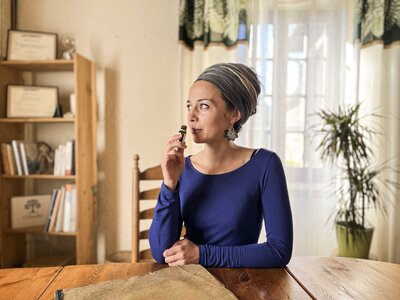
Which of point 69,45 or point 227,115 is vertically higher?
point 69,45

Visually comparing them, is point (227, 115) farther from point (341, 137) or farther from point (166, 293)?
point (341, 137)

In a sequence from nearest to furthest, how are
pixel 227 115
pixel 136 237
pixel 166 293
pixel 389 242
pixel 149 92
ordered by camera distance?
pixel 166 293, pixel 227 115, pixel 136 237, pixel 389 242, pixel 149 92

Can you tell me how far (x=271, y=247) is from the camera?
105cm

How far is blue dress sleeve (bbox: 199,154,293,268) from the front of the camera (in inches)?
39.9

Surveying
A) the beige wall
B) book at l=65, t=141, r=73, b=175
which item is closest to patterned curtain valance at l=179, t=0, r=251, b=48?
the beige wall

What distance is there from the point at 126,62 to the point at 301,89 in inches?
50.7

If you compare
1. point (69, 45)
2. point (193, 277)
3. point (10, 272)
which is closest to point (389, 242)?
point (193, 277)

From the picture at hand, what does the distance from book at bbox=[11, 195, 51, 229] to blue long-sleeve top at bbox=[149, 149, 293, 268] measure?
1.75 m

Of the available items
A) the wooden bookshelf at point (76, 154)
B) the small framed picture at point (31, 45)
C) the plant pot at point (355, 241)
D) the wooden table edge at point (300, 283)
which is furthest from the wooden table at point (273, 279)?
the small framed picture at point (31, 45)

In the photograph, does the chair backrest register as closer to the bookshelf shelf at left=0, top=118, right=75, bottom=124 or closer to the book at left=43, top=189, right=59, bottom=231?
the bookshelf shelf at left=0, top=118, right=75, bottom=124

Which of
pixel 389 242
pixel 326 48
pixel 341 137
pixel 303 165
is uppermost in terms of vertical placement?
pixel 326 48

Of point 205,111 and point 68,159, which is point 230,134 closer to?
point 205,111

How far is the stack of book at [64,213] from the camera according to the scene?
2.48m

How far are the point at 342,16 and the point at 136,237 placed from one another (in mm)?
1991
